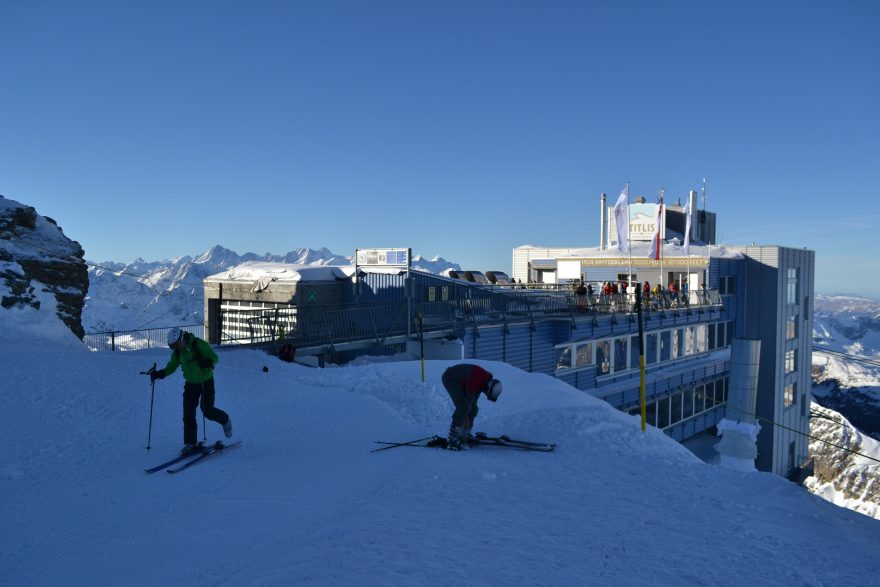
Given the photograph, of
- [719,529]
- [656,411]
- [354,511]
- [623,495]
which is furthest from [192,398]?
A: [656,411]

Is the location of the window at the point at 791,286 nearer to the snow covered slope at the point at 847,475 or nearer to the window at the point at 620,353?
the snow covered slope at the point at 847,475

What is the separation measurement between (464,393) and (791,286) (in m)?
40.6

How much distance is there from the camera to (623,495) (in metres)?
6.58

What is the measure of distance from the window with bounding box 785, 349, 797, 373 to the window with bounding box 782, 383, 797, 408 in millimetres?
1165

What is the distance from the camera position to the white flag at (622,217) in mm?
31203

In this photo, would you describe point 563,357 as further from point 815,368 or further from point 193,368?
point 815,368

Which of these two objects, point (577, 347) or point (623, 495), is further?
point (577, 347)

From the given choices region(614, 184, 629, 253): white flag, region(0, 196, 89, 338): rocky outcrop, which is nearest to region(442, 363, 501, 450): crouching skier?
A: region(0, 196, 89, 338): rocky outcrop

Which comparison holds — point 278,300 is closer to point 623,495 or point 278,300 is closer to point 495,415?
point 495,415

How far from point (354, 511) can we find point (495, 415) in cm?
534

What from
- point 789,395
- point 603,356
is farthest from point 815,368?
point 603,356

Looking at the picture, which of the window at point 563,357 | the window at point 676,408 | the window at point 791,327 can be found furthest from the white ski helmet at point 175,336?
the window at point 791,327

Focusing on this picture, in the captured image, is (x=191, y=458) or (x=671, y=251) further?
(x=671, y=251)

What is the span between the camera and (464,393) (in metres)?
8.48
